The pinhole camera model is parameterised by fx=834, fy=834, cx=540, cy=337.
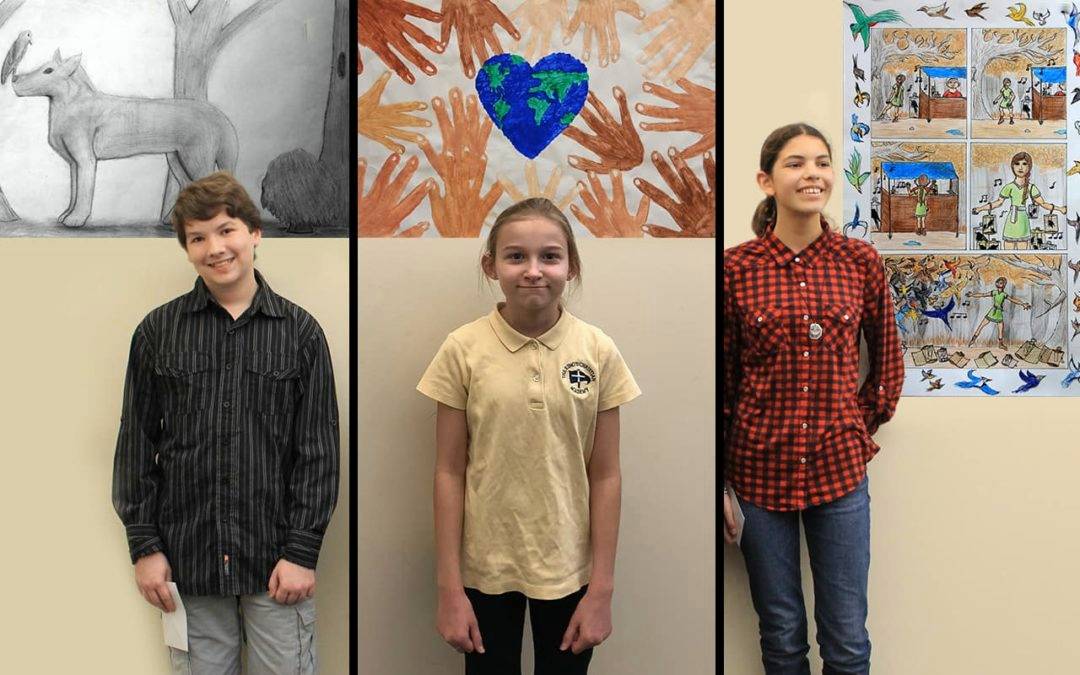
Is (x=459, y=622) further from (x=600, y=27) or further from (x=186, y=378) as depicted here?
(x=600, y=27)

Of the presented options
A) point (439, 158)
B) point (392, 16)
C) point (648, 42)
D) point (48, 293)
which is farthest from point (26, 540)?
point (648, 42)

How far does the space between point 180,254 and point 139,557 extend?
0.71 meters

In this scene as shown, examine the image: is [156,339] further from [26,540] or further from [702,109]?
[702,109]

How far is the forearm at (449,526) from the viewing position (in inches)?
68.9

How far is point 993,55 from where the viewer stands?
2150mm

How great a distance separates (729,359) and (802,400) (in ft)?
0.67

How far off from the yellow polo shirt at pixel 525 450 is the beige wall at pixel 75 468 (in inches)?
16.7

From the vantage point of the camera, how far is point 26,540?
2051 mm

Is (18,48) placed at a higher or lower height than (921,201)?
higher

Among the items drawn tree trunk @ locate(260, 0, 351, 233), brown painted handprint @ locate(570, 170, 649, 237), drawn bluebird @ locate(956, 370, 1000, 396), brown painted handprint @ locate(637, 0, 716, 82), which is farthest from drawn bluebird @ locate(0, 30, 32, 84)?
drawn bluebird @ locate(956, 370, 1000, 396)

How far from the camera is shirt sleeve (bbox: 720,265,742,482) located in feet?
6.68

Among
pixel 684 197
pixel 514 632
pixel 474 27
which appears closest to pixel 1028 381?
pixel 684 197

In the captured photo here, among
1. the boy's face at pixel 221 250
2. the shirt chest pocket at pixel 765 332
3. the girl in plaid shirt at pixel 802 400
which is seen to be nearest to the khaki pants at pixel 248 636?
the boy's face at pixel 221 250

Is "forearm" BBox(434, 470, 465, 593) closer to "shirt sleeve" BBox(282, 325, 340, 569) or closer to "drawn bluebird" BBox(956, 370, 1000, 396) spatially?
"shirt sleeve" BBox(282, 325, 340, 569)
